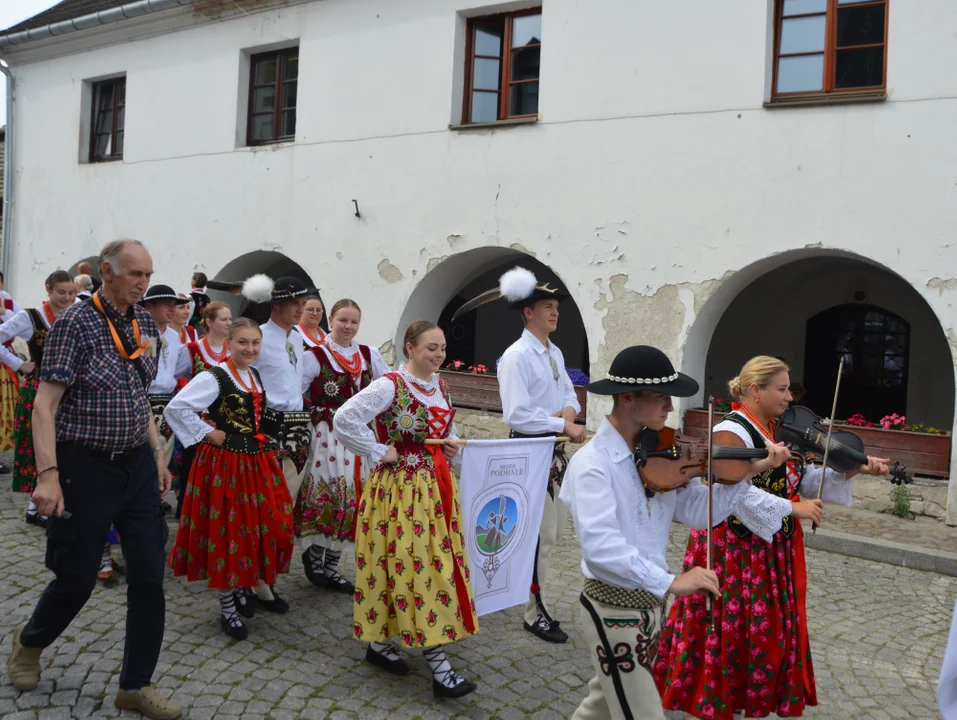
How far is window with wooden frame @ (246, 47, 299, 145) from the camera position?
12.2m

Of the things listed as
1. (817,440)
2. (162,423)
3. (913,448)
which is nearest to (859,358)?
(913,448)

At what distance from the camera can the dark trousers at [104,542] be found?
3.55 meters

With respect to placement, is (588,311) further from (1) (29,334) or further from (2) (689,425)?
(1) (29,334)

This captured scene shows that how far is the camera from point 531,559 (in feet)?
15.1

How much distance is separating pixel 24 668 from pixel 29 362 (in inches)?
141

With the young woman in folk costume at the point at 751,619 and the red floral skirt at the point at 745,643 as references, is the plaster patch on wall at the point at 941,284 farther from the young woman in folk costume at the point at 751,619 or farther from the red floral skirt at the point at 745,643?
the red floral skirt at the point at 745,643

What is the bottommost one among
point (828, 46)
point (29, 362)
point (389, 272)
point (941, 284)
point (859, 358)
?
point (29, 362)

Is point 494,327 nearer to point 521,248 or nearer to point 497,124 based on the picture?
point 521,248

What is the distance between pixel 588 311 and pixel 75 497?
6.82 meters

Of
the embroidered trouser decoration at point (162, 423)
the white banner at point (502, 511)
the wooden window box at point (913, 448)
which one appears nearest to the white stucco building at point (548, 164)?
the wooden window box at point (913, 448)

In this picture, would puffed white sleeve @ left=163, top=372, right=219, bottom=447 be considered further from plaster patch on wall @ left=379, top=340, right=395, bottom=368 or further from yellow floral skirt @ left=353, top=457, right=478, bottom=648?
plaster patch on wall @ left=379, top=340, right=395, bottom=368

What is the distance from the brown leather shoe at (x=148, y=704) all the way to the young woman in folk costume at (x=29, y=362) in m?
3.24

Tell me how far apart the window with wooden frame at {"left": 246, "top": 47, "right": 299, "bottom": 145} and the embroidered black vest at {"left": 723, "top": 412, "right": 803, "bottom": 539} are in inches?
383

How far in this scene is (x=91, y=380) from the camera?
3.54 m
